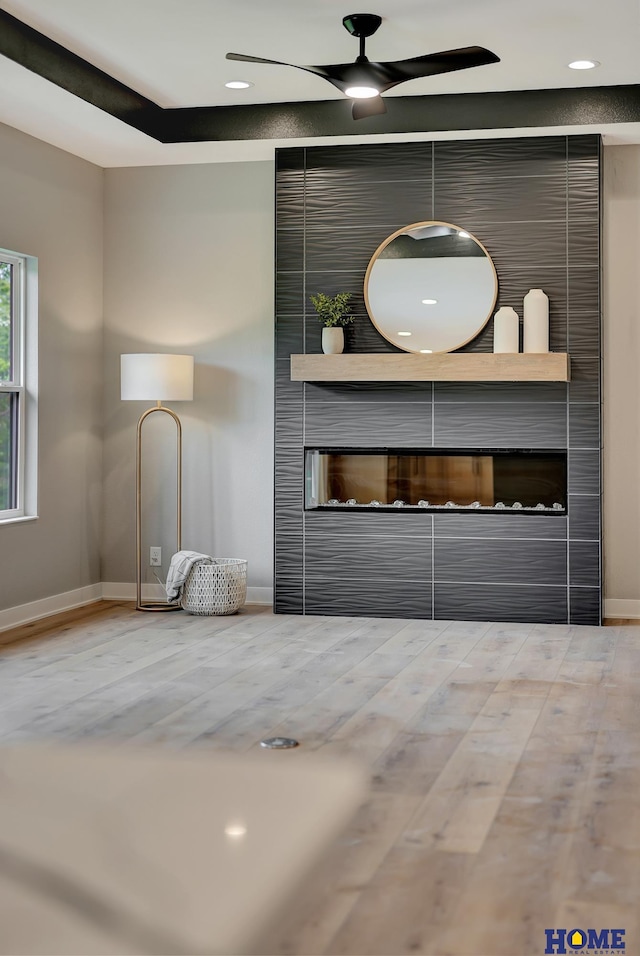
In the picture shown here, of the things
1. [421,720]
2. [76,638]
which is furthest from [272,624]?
[421,720]

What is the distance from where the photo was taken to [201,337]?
267 inches

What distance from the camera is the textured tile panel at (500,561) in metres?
6.09

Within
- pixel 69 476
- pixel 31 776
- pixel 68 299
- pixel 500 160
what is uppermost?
pixel 500 160

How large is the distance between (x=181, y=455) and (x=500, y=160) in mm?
2612

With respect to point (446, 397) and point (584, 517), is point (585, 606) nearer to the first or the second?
point (584, 517)

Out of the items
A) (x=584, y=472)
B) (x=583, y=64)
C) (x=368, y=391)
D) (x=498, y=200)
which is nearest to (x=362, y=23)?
(x=583, y=64)

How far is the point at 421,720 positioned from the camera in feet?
13.1

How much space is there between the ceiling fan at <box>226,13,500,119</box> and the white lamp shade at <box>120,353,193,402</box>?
7.01ft

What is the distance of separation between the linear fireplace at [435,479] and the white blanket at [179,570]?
0.73 metres

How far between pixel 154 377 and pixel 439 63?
2.64 meters

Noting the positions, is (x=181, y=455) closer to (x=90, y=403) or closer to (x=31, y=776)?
(x=90, y=403)

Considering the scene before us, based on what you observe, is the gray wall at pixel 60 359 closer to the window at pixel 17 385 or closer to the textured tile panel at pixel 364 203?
the window at pixel 17 385

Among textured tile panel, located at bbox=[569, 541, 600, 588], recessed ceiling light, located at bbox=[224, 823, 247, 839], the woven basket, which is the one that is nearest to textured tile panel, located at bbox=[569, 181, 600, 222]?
textured tile panel, located at bbox=[569, 541, 600, 588]

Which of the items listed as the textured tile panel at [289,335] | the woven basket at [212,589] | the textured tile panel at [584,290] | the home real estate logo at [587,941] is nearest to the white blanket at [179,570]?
the woven basket at [212,589]
